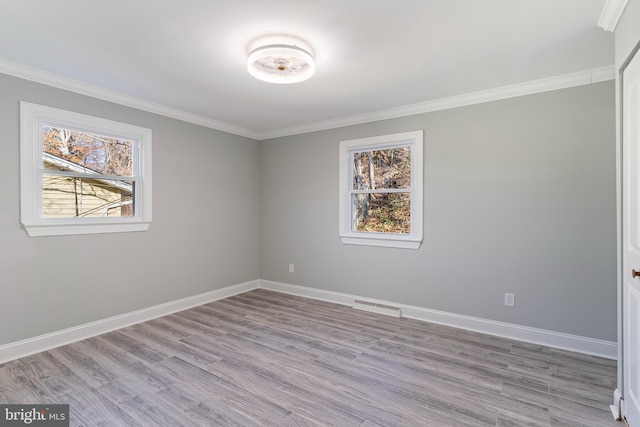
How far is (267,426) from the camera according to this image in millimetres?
1845

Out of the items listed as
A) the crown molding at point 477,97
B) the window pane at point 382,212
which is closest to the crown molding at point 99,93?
the crown molding at point 477,97

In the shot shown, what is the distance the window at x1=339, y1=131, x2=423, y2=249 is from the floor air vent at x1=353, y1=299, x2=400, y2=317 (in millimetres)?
733

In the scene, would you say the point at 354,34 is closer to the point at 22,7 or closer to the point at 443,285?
the point at 22,7

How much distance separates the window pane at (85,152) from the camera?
9.58 ft

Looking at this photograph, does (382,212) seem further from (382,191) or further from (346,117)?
(346,117)

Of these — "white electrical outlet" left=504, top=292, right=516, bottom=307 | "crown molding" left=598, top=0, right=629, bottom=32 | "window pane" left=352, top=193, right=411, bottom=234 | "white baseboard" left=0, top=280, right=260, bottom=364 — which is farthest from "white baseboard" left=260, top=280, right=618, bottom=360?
"crown molding" left=598, top=0, right=629, bottom=32

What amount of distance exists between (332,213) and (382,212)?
2.24 ft

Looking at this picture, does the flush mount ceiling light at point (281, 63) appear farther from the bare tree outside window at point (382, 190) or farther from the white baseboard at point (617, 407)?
the white baseboard at point (617, 407)

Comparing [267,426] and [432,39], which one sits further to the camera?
[432,39]

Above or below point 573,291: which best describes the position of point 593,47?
above

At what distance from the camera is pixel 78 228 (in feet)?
9.98

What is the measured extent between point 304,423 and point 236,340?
137cm

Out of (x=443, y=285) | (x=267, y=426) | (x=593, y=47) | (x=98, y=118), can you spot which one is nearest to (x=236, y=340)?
(x=267, y=426)

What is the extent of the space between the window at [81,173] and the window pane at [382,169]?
252 centimetres
